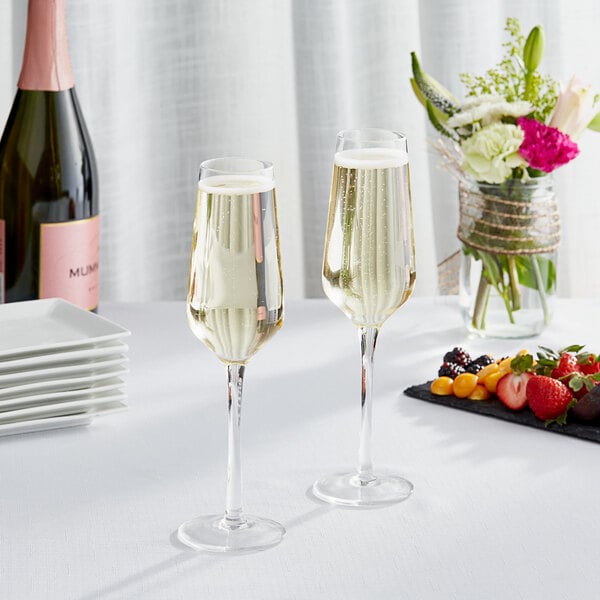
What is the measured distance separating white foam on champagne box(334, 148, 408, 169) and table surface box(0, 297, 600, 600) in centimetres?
28

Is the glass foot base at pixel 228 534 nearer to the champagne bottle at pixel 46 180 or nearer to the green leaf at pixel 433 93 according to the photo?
the champagne bottle at pixel 46 180

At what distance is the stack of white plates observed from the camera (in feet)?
3.40

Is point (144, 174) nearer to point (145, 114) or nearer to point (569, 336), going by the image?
point (145, 114)

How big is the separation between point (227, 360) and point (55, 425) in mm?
321

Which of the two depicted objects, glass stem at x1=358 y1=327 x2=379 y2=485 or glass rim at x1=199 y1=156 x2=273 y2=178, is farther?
glass stem at x1=358 y1=327 x2=379 y2=485

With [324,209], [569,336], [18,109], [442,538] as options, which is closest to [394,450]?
[442,538]

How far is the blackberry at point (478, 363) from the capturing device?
3.92 feet

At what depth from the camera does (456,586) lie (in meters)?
0.78

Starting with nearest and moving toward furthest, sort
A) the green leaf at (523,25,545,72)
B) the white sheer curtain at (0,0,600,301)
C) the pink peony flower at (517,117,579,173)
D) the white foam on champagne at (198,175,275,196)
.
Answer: the white foam on champagne at (198,175,275,196), the pink peony flower at (517,117,579,173), the green leaf at (523,25,545,72), the white sheer curtain at (0,0,600,301)

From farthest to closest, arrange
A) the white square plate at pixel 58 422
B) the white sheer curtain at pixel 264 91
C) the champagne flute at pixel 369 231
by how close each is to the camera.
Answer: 1. the white sheer curtain at pixel 264 91
2. the white square plate at pixel 58 422
3. the champagne flute at pixel 369 231

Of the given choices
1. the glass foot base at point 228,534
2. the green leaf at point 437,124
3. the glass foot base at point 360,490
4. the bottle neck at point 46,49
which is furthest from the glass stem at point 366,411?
the bottle neck at point 46,49

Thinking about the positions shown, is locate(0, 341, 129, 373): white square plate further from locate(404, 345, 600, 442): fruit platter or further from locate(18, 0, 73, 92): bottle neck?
locate(18, 0, 73, 92): bottle neck

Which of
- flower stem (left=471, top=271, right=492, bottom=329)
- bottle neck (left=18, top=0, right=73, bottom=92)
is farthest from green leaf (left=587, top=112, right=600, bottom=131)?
bottle neck (left=18, top=0, right=73, bottom=92)

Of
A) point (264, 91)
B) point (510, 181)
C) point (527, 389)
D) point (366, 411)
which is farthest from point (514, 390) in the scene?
point (264, 91)
